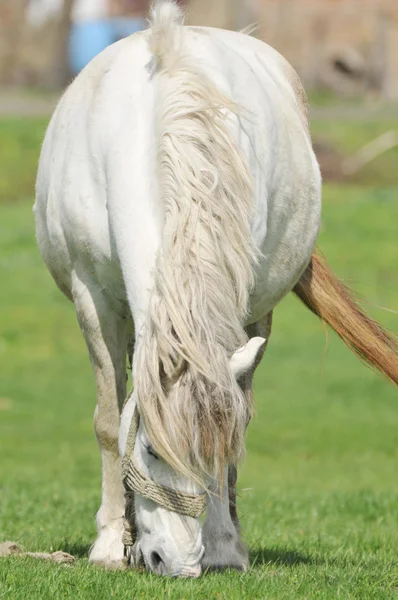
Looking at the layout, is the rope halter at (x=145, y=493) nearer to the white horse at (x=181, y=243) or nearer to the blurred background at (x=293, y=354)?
the white horse at (x=181, y=243)

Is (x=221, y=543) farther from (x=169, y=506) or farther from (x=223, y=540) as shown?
(x=169, y=506)

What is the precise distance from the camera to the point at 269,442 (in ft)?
43.6

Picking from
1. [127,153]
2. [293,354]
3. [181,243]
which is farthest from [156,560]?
[293,354]

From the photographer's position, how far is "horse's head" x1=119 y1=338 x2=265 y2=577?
420 cm

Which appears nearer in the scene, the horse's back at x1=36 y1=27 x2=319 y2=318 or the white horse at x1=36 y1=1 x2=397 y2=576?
the white horse at x1=36 y1=1 x2=397 y2=576

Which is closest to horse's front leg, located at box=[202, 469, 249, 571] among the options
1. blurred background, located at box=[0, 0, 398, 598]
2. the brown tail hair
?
blurred background, located at box=[0, 0, 398, 598]

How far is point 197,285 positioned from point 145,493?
2.36 feet

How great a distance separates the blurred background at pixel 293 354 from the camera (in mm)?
7559

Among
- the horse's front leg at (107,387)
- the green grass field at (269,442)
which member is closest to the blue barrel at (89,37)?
the green grass field at (269,442)

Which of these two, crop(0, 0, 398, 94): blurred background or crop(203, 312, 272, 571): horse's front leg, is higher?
crop(203, 312, 272, 571): horse's front leg

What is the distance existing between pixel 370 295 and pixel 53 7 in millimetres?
25702

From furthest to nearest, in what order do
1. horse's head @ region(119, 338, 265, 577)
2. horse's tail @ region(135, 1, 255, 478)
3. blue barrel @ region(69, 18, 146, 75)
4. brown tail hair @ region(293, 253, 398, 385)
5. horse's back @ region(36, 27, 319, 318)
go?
blue barrel @ region(69, 18, 146, 75) < brown tail hair @ region(293, 253, 398, 385) < horse's back @ region(36, 27, 319, 318) < horse's head @ region(119, 338, 265, 577) < horse's tail @ region(135, 1, 255, 478)

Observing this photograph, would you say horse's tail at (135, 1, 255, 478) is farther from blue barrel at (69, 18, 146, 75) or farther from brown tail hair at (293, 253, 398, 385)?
blue barrel at (69, 18, 146, 75)

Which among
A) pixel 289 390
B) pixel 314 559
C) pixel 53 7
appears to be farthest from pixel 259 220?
pixel 53 7
